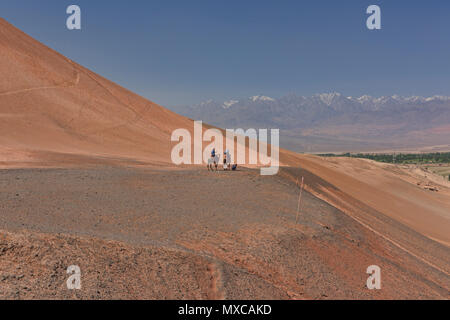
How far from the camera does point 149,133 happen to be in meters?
34.0

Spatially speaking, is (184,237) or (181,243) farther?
(184,237)

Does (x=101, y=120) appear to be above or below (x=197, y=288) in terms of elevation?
above

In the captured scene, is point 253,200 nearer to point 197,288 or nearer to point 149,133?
point 197,288

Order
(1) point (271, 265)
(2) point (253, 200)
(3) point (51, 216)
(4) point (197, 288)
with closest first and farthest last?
(4) point (197, 288)
(1) point (271, 265)
(3) point (51, 216)
(2) point (253, 200)

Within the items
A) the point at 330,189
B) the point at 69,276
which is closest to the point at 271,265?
the point at 69,276

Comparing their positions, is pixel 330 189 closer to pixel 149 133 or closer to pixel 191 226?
pixel 191 226

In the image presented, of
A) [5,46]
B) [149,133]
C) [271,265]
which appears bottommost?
[271,265]

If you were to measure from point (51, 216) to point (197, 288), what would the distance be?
457cm

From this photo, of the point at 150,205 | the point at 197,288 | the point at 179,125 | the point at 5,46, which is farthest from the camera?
the point at 179,125

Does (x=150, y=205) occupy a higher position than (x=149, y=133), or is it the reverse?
(x=149, y=133)

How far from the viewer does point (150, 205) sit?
11812 mm

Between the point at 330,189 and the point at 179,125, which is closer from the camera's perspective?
the point at 330,189

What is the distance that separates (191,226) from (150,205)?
6.98 feet
